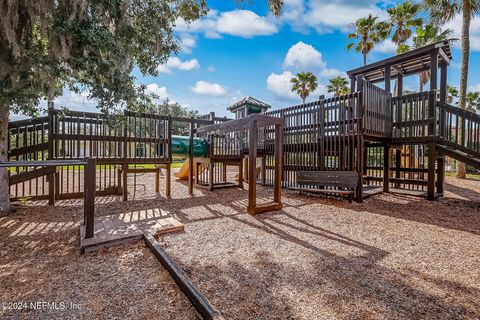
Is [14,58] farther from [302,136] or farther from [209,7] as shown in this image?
[302,136]

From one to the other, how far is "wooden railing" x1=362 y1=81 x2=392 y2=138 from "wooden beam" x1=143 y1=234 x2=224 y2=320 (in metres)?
5.87

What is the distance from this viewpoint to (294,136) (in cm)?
810

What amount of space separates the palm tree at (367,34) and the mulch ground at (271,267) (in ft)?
55.2

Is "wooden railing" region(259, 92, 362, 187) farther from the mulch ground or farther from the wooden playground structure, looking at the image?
the mulch ground

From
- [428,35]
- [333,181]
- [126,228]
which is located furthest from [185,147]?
[428,35]

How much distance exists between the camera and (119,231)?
379 centimetres

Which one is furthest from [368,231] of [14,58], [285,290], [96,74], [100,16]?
[14,58]

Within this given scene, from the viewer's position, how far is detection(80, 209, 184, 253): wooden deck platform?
3.36 m

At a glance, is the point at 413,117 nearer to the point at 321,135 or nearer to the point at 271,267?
the point at 321,135

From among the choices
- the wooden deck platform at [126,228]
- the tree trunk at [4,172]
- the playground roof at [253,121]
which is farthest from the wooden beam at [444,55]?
the tree trunk at [4,172]

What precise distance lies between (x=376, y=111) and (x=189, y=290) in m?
7.06

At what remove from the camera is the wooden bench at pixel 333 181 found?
244 inches

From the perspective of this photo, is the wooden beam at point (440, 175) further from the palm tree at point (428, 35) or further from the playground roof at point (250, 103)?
the palm tree at point (428, 35)

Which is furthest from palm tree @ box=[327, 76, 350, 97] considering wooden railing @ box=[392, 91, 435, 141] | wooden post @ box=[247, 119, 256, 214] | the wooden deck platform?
the wooden deck platform
